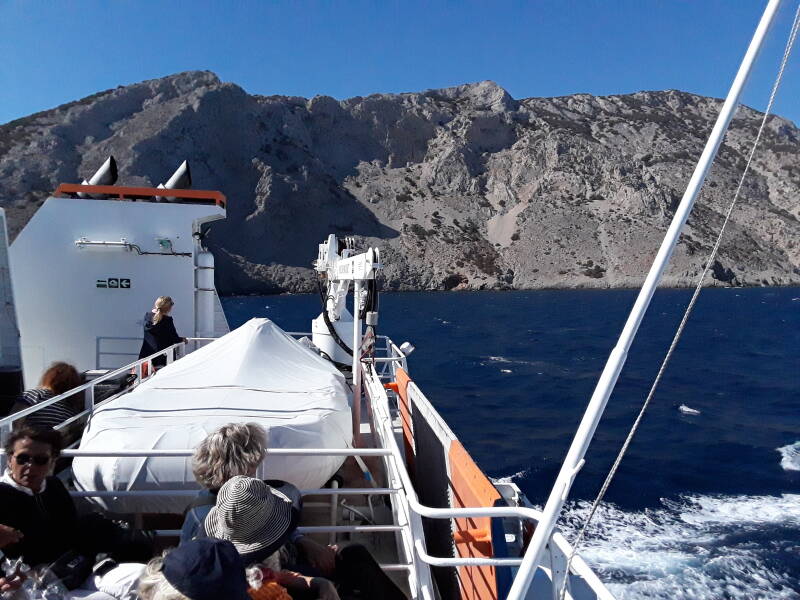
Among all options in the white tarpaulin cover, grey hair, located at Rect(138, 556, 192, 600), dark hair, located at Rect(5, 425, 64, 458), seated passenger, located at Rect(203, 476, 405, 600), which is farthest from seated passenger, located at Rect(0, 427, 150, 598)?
seated passenger, located at Rect(203, 476, 405, 600)

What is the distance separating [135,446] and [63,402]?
7.01 feet

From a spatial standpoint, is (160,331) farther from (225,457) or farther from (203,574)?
(203,574)

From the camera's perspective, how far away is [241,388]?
213 inches

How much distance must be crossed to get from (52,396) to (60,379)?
26cm

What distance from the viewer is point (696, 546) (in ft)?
26.2

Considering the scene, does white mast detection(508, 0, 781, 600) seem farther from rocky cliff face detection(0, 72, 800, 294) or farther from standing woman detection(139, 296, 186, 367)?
rocky cliff face detection(0, 72, 800, 294)

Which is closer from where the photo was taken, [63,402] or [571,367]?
[63,402]

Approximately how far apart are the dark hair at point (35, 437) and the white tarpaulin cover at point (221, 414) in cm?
64

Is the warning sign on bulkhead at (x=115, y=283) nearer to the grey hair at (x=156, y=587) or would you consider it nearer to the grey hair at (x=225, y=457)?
the grey hair at (x=225, y=457)

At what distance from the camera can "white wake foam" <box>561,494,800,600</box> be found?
7074mm

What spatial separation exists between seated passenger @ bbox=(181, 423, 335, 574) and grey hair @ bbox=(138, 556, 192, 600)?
556mm

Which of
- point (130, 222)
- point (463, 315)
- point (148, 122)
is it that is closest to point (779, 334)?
point (463, 315)

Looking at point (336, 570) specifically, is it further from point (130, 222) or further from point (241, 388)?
point (130, 222)

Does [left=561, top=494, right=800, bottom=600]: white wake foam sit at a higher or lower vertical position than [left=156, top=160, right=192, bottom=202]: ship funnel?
lower
